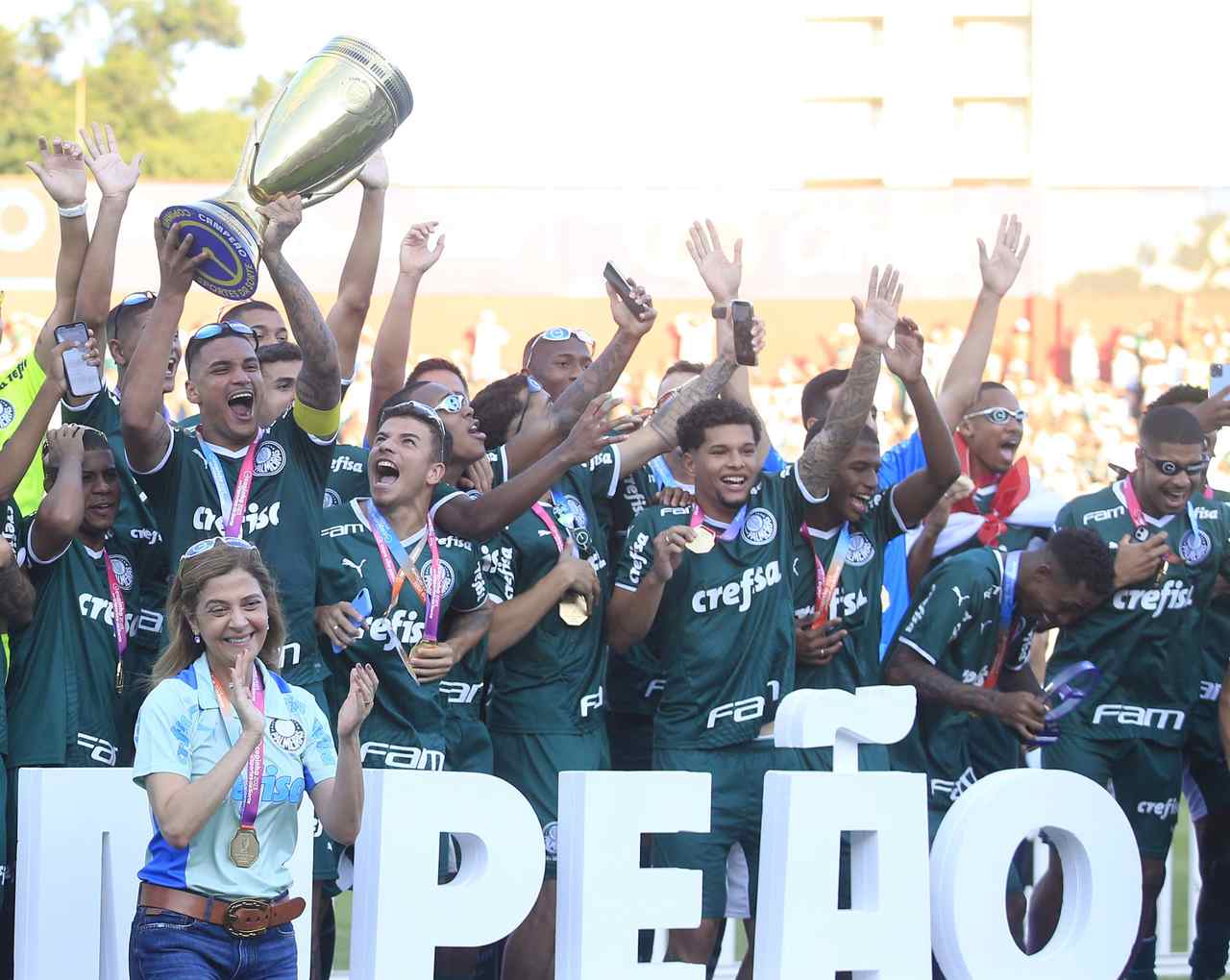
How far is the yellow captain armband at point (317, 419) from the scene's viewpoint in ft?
19.3

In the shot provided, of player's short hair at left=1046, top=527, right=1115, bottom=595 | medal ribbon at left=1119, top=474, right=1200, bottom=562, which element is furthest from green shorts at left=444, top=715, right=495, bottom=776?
medal ribbon at left=1119, top=474, right=1200, bottom=562

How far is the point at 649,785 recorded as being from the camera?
5.80 meters

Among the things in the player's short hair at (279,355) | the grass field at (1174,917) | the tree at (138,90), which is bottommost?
the grass field at (1174,917)

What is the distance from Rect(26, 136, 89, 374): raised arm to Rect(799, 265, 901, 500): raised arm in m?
2.62

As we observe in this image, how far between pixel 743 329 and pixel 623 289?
0.46m

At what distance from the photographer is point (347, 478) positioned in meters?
6.75

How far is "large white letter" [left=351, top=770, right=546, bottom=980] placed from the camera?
5426 millimetres

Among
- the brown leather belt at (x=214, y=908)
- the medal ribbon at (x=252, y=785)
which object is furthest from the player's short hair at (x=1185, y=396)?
the brown leather belt at (x=214, y=908)

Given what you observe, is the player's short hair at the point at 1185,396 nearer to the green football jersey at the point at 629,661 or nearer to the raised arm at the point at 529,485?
the green football jersey at the point at 629,661

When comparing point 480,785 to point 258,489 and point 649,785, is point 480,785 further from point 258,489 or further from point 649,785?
point 258,489

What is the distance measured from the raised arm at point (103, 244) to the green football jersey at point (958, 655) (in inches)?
123

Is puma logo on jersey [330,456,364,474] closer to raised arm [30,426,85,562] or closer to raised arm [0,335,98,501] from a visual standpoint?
raised arm [30,426,85,562]

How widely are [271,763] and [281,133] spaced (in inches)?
85.3

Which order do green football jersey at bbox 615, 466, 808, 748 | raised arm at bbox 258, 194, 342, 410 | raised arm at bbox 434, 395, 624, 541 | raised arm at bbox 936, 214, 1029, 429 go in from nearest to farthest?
raised arm at bbox 258, 194, 342, 410 → raised arm at bbox 434, 395, 624, 541 → green football jersey at bbox 615, 466, 808, 748 → raised arm at bbox 936, 214, 1029, 429
